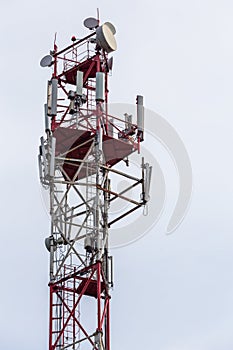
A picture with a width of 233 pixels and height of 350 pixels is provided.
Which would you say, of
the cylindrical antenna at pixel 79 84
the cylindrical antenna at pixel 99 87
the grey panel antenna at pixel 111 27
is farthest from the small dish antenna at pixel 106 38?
the cylindrical antenna at pixel 79 84

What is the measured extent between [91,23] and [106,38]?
2282mm

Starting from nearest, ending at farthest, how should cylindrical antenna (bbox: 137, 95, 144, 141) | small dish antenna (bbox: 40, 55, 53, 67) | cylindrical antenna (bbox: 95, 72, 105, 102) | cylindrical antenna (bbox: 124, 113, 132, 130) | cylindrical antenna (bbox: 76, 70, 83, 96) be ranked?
cylindrical antenna (bbox: 76, 70, 83, 96)
cylindrical antenna (bbox: 95, 72, 105, 102)
cylindrical antenna (bbox: 137, 95, 144, 141)
cylindrical antenna (bbox: 124, 113, 132, 130)
small dish antenna (bbox: 40, 55, 53, 67)

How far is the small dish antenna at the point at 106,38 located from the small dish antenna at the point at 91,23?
4.38 ft

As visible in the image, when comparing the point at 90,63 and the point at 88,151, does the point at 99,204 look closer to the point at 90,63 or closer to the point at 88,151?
the point at 88,151

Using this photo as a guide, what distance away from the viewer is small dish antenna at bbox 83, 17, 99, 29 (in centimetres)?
6969

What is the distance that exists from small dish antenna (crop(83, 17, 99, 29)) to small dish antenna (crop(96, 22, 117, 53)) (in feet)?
4.38

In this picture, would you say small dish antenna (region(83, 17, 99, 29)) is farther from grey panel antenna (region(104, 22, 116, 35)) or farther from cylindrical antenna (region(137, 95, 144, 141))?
cylindrical antenna (region(137, 95, 144, 141))

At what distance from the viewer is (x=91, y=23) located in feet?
229

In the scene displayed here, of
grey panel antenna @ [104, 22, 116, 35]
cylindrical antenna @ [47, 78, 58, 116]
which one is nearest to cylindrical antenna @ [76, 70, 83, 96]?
cylindrical antenna @ [47, 78, 58, 116]

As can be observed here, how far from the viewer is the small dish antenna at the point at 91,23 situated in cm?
6969

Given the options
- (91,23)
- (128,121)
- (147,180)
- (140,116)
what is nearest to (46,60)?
(91,23)

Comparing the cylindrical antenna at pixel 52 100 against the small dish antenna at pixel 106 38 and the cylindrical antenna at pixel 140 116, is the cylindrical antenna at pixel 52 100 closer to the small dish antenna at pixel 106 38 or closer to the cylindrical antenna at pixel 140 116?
the small dish antenna at pixel 106 38

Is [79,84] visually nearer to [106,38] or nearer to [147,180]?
[106,38]

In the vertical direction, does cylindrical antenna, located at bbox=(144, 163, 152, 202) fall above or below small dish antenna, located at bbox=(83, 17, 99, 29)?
below
